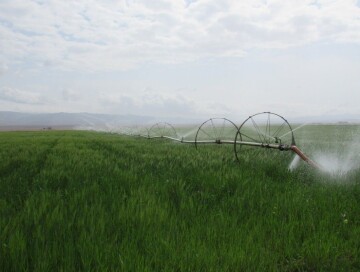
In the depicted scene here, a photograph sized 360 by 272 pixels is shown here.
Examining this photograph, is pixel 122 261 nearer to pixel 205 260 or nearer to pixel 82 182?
pixel 205 260

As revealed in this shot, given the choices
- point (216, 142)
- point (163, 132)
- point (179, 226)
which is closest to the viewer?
point (179, 226)

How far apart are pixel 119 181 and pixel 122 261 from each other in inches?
117

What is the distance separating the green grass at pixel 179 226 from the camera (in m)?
2.64

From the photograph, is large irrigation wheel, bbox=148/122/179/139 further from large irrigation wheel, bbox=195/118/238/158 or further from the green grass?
the green grass

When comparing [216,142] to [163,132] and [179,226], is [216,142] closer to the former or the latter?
[179,226]

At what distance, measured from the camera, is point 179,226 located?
3.46m

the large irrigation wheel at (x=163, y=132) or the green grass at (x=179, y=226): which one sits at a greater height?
the large irrigation wheel at (x=163, y=132)

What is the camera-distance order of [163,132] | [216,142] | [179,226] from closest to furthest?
[179,226]
[216,142]
[163,132]

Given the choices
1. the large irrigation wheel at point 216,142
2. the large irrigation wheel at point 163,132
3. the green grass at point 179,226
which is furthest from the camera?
the large irrigation wheel at point 163,132

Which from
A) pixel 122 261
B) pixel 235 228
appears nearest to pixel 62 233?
pixel 122 261

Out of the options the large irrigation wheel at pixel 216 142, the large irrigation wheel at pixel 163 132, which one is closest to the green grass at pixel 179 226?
the large irrigation wheel at pixel 216 142

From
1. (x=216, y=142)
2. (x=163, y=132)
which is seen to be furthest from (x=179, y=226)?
(x=163, y=132)

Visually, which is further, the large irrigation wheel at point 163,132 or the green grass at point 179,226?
the large irrigation wheel at point 163,132

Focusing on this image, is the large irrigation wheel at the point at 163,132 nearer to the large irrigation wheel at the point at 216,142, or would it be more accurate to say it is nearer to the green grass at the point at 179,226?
the large irrigation wheel at the point at 216,142
